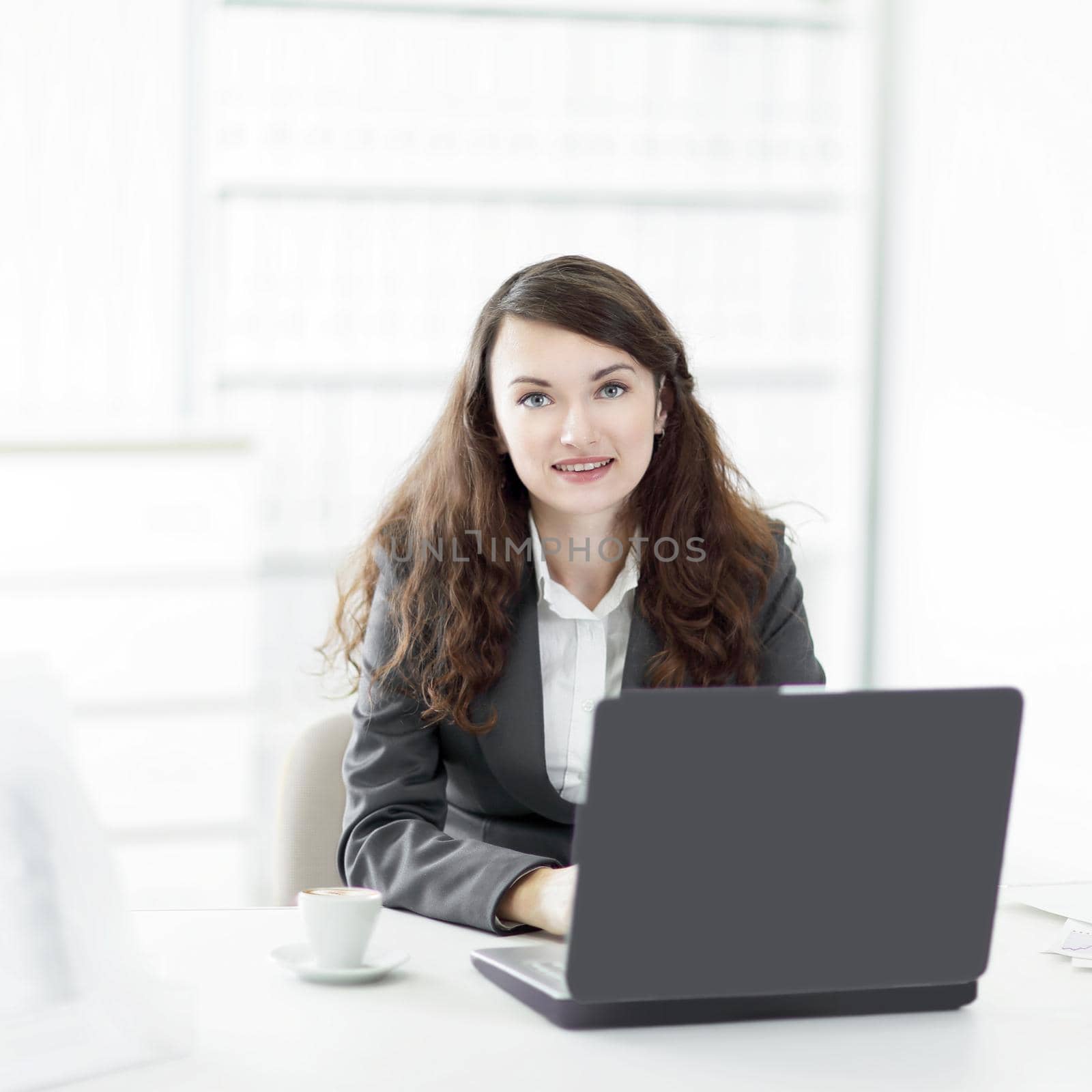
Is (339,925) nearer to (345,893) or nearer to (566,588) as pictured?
(345,893)

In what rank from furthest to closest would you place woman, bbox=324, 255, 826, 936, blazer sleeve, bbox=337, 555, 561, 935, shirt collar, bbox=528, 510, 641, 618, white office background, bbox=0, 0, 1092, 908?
white office background, bbox=0, 0, 1092, 908 → shirt collar, bbox=528, 510, 641, 618 → woman, bbox=324, 255, 826, 936 → blazer sleeve, bbox=337, 555, 561, 935

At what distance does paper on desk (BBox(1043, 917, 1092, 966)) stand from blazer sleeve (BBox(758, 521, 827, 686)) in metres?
0.50

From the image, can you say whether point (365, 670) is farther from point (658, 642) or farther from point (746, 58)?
point (746, 58)

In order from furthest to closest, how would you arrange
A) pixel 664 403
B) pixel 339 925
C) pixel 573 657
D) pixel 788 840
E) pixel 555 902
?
pixel 664 403 < pixel 573 657 < pixel 555 902 < pixel 339 925 < pixel 788 840

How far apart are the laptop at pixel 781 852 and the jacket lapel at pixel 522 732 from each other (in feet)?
1.88

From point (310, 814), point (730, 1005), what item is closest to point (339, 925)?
point (730, 1005)

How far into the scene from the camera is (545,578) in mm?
1702

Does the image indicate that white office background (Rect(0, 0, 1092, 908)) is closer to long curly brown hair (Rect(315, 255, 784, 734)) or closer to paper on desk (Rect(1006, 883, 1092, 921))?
long curly brown hair (Rect(315, 255, 784, 734))

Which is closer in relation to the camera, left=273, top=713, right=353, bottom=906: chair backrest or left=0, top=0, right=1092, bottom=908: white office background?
left=273, top=713, right=353, bottom=906: chair backrest

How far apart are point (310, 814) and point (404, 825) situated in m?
0.20

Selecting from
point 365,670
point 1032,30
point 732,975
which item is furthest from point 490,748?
point 1032,30

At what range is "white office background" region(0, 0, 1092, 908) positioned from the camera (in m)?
2.86

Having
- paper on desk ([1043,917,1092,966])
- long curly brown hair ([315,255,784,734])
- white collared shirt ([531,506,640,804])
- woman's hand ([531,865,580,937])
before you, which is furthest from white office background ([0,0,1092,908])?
woman's hand ([531,865,580,937])

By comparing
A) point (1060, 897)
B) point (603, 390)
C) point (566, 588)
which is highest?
point (603, 390)
